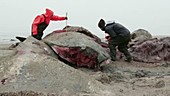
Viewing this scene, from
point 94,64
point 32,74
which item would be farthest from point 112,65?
point 32,74

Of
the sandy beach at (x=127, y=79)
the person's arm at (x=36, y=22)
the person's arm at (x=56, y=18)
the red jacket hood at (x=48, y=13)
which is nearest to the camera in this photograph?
the sandy beach at (x=127, y=79)

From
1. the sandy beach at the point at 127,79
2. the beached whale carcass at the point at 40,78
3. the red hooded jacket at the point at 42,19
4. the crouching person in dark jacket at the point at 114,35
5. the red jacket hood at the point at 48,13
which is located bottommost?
the sandy beach at the point at 127,79

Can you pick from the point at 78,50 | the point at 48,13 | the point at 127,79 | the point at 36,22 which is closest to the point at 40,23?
the point at 36,22

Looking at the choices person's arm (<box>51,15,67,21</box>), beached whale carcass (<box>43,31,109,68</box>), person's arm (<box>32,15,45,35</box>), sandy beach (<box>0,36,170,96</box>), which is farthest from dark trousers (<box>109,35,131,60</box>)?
person's arm (<box>32,15,45,35</box>)

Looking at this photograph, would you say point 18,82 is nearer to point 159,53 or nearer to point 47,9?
point 47,9

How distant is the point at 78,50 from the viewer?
7516 millimetres

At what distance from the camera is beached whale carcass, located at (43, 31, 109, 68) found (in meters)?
7.45

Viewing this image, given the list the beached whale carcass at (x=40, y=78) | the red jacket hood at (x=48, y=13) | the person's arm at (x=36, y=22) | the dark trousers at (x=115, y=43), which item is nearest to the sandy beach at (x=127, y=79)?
the beached whale carcass at (x=40, y=78)

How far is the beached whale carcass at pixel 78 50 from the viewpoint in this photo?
7.45 meters

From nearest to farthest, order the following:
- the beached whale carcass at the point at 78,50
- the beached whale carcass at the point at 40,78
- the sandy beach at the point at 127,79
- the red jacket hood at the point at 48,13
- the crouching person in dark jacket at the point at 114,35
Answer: the beached whale carcass at the point at 40,78, the sandy beach at the point at 127,79, the beached whale carcass at the point at 78,50, the crouching person in dark jacket at the point at 114,35, the red jacket hood at the point at 48,13

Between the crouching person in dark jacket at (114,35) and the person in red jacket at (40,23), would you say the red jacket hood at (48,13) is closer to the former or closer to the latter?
the person in red jacket at (40,23)

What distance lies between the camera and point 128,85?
6.39 m

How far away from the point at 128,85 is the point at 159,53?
330 centimetres

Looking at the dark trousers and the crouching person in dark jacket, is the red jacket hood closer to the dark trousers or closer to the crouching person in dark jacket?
the crouching person in dark jacket
